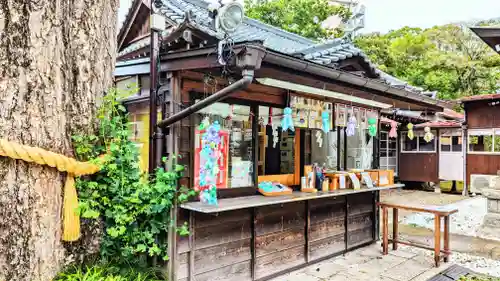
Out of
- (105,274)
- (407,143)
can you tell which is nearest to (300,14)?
(407,143)

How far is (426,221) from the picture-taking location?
29.9 ft

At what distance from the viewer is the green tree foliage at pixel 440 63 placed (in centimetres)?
1838

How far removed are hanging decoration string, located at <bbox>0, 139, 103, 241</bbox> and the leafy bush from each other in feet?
1.12

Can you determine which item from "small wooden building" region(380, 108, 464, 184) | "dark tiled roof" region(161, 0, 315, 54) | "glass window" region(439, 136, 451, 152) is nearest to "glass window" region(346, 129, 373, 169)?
"dark tiled roof" region(161, 0, 315, 54)

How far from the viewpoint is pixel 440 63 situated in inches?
741

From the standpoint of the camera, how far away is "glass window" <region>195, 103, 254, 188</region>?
431cm

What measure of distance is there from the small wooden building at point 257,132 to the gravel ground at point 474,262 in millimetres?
1075

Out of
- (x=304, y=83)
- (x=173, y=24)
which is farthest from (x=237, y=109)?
(x=173, y=24)

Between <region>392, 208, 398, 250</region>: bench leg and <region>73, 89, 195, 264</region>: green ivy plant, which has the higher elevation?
<region>73, 89, 195, 264</region>: green ivy plant

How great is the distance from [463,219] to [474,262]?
3755 millimetres

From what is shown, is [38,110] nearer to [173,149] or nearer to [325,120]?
[173,149]

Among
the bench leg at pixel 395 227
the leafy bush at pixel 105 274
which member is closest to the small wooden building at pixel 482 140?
the bench leg at pixel 395 227

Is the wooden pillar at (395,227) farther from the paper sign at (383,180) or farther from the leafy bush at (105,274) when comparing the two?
the leafy bush at (105,274)

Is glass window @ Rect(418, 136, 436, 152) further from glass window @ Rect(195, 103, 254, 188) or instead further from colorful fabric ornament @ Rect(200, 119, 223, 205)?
colorful fabric ornament @ Rect(200, 119, 223, 205)
